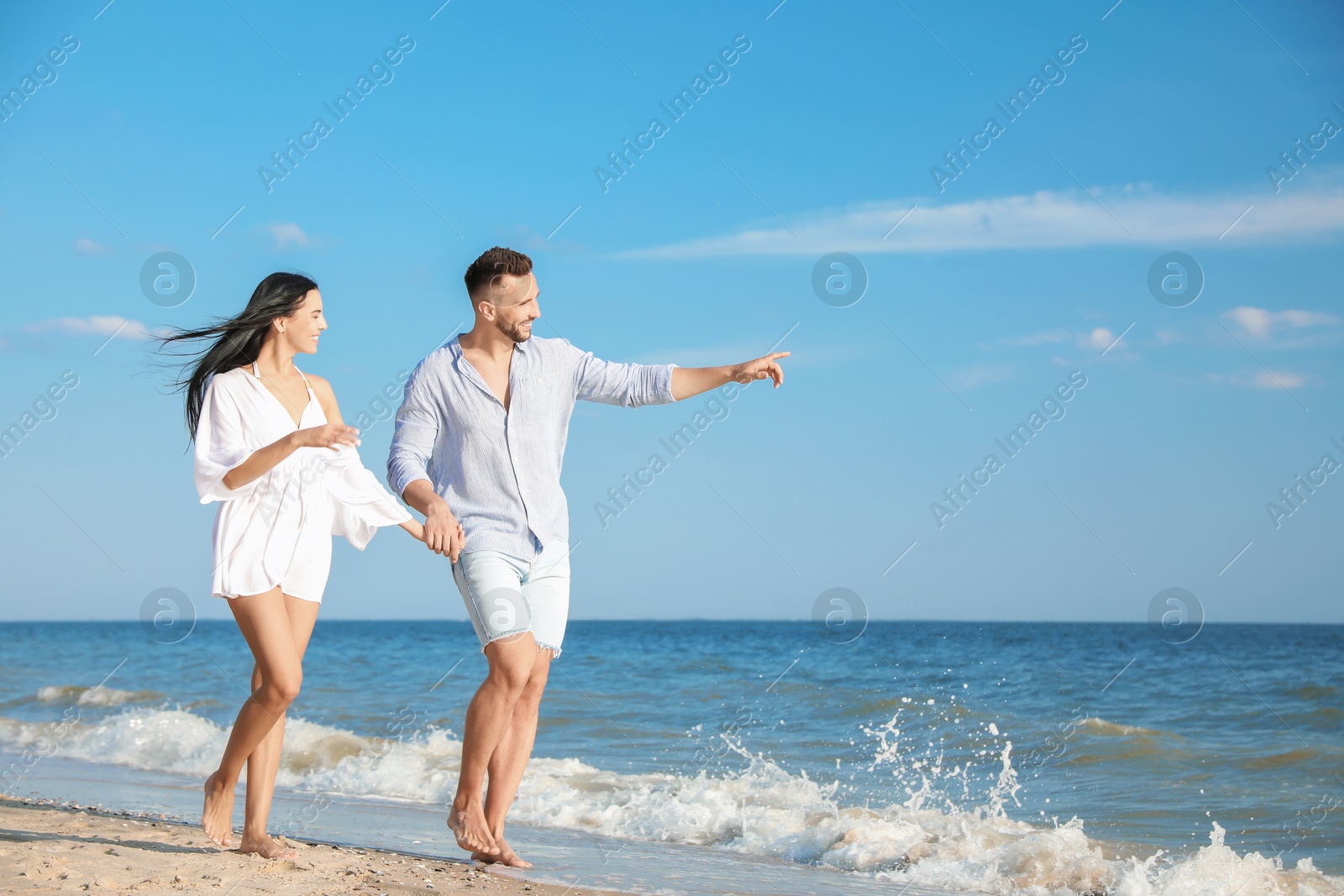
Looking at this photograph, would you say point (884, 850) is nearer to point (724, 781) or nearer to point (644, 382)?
point (724, 781)

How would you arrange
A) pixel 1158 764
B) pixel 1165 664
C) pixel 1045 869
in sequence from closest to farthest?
pixel 1045 869
pixel 1158 764
pixel 1165 664

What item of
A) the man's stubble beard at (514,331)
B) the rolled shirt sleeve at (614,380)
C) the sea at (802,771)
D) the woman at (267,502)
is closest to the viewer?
the woman at (267,502)

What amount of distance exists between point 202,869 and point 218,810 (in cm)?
19

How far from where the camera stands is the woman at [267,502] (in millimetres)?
3730

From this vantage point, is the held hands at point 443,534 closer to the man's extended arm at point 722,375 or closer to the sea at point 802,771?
the man's extended arm at point 722,375

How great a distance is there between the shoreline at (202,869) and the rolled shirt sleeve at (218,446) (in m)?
1.24

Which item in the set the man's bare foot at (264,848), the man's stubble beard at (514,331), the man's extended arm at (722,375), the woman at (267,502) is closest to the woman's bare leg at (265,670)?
the woman at (267,502)

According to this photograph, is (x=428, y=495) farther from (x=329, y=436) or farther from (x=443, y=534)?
(x=329, y=436)

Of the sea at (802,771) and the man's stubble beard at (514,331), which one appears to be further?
the sea at (802,771)

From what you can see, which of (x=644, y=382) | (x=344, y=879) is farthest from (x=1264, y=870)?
(x=344, y=879)

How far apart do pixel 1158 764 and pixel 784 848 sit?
188 inches

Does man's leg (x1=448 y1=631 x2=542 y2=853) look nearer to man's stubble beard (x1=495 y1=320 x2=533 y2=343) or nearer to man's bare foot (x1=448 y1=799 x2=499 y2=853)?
man's bare foot (x1=448 y1=799 x2=499 y2=853)

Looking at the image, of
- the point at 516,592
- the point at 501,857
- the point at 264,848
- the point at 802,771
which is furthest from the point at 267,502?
the point at 802,771

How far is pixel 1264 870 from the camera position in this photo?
5.60 metres
